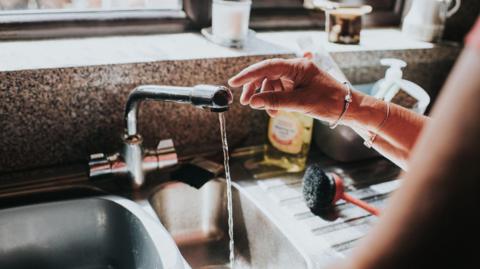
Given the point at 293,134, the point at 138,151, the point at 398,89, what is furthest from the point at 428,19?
the point at 138,151

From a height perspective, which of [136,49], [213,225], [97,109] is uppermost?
[136,49]

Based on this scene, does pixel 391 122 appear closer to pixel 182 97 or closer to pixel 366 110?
pixel 366 110

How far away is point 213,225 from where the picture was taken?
107 cm

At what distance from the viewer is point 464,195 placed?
0.27m

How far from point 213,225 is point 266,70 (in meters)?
0.43

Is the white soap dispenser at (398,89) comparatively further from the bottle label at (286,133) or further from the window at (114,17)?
the window at (114,17)

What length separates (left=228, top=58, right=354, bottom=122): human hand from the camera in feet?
2.65

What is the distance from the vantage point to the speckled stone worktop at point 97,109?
2.90ft

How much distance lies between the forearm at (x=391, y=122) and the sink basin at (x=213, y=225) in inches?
10.5

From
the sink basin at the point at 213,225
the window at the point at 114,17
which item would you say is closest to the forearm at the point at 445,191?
the sink basin at the point at 213,225

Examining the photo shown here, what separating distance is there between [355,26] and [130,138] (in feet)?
2.21

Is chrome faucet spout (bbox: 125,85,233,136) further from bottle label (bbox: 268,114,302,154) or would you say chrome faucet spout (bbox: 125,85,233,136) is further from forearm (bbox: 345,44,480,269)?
forearm (bbox: 345,44,480,269)

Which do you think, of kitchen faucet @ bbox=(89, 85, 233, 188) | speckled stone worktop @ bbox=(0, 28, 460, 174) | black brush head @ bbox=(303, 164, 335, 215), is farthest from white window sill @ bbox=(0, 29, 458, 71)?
black brush head @ bbox=(303, 164, 335, 215)

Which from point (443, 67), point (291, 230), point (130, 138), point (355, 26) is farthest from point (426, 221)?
point (443, 67)
